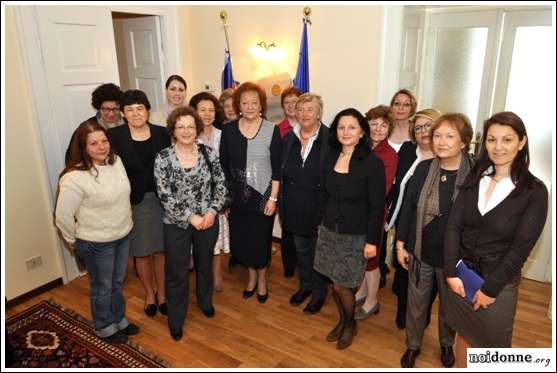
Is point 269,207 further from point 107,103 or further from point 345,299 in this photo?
point 107,103

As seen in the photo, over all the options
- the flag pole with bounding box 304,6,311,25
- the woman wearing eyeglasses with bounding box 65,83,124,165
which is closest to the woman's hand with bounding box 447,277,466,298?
the woman wearing eyeglasses with bounding box 65,83,124,165

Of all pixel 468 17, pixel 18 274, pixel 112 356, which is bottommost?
pixel 112 356

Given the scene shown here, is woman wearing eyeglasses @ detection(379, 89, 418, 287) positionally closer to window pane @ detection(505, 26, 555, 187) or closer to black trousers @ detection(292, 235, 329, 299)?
black trousers @ detection(292, 235, 329, 299)

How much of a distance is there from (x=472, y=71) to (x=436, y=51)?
1.25 feet

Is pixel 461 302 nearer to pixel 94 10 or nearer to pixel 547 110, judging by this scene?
pixel 547 110

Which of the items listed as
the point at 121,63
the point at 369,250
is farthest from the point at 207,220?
the point at 121,63

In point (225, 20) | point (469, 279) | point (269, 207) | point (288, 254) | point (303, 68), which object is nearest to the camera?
point (469, 279)

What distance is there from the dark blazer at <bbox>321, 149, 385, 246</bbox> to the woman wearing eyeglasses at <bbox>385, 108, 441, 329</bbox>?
24 cm

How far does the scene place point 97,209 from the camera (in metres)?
2.29

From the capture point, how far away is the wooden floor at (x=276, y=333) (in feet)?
8.16

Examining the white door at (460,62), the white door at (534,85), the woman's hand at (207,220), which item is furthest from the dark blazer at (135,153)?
the white door at (534,85)

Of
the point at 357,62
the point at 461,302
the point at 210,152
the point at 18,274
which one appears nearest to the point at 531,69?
the point at 357,62

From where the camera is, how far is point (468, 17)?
3.53m

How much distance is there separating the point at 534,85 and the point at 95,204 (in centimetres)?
339
